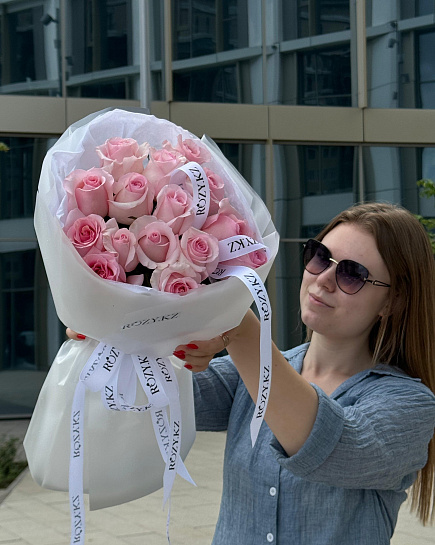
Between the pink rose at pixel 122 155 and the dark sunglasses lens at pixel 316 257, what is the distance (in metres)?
0.63

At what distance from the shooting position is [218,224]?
1.61 m

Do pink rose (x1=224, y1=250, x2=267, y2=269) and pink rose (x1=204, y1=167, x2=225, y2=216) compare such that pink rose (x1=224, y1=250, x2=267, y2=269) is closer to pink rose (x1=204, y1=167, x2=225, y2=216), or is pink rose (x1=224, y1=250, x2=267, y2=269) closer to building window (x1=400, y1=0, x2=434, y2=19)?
pink rose (x1=204, y1=167, x2=225, y2=216)

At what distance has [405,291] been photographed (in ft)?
7.01

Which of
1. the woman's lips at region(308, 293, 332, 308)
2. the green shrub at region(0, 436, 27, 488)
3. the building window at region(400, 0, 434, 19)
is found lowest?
the green shrub at region(0, 436, 27, 488)

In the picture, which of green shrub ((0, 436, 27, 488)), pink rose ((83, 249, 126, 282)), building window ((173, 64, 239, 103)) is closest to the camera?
pink rose ((83, 249, 126, 282))

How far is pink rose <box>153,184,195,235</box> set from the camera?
1.55m

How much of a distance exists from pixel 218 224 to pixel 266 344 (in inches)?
9.6

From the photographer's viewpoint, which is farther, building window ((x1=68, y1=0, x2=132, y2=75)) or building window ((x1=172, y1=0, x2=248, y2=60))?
building window ((x1=172, y1=0, x2=248, y2=60))

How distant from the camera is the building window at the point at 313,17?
1288cm

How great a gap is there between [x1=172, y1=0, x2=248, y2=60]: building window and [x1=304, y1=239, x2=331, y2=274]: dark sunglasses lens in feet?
35.7

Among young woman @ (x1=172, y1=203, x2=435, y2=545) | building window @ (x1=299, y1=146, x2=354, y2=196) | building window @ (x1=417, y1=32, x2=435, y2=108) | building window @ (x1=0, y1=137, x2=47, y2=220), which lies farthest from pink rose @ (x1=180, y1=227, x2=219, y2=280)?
building window @ (x1=417, y1=32, x2=435, y2=108)

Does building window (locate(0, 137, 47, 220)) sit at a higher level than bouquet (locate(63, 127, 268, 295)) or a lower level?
higher

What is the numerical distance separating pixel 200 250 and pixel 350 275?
0.64 metres

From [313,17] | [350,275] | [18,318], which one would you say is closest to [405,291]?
[350,275]
